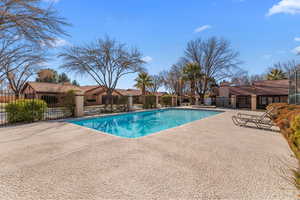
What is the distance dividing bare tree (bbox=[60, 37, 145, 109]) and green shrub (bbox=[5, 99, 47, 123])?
7438 mm

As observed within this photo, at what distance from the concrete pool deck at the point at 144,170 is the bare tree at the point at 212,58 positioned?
2536 centimetres

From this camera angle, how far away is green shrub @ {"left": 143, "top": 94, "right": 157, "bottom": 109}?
2012 centimetres

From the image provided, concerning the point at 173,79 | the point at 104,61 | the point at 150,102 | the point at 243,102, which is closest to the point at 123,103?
the point at 150,102

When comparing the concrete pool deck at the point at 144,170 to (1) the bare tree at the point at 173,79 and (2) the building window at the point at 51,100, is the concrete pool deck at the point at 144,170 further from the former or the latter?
(1) the bare tree at the point at 173,79

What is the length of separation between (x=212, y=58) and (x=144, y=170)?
3001cm

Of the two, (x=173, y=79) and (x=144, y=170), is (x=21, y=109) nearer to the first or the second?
(x=144, y=170)

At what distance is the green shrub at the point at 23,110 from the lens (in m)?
9.03

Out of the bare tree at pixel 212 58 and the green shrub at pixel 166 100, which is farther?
the bare tree at pixel 212 58

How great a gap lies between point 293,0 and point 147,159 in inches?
456

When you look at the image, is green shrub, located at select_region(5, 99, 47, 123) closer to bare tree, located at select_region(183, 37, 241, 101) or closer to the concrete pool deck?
the concrete pool deck

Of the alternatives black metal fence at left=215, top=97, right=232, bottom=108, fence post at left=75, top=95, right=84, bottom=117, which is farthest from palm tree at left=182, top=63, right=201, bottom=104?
fence post at left=75, top=95, right=84, bottom=117

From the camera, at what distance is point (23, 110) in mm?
9266

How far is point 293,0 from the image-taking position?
25.2 ft

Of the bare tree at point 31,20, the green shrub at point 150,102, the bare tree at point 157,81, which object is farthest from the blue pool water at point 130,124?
the bare tree at point 157,81
